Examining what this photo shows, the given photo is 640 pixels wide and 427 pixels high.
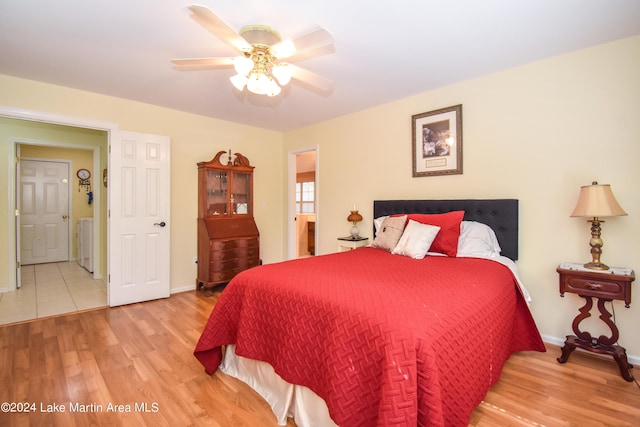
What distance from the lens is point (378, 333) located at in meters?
1.25

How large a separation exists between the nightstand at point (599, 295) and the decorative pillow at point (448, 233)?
750 mm

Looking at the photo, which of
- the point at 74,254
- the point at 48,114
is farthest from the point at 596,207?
the point at 74,254

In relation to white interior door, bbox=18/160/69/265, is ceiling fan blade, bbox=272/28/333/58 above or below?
above

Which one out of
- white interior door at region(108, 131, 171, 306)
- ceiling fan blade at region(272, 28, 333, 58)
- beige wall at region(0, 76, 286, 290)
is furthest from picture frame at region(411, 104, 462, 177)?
white interior door at region(108, 131, 171, 306)

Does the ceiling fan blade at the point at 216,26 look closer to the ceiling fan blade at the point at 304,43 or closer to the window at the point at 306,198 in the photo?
the ceiling fan blade at the point at 304,43

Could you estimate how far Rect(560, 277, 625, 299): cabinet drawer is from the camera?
6.80ft

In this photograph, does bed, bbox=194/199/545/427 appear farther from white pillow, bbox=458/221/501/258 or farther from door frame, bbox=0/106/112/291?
door frame, bbox=0/106/112/291

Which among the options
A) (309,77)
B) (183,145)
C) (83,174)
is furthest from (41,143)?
(309,77)

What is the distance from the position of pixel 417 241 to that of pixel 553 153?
4.34 feet

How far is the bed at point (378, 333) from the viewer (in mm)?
1192

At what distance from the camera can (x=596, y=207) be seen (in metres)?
2.11

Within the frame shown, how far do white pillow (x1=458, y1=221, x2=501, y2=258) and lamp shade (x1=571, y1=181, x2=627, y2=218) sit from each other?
669 mm

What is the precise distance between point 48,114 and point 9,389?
2.56 m

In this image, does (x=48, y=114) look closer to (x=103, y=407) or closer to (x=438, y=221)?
(x=103, y=407)
